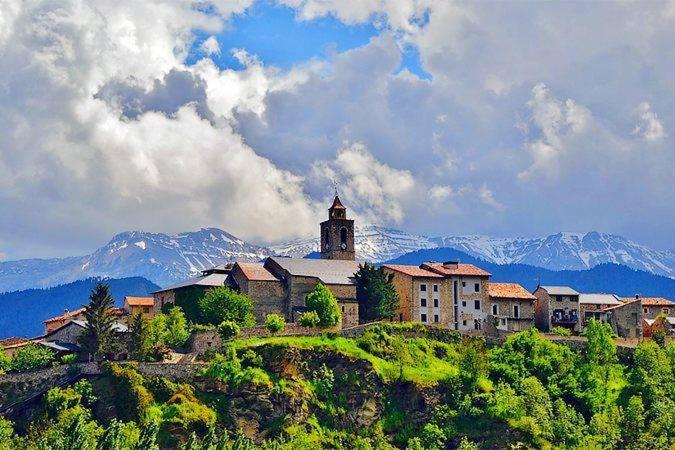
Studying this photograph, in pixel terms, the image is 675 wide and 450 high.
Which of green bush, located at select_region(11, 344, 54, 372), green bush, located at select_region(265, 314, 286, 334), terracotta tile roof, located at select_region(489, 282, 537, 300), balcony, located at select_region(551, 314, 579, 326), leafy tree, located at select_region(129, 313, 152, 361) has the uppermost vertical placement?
terracotta tile roof, located at select_region(489, 282, 537, 300)

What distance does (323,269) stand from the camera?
13775cm

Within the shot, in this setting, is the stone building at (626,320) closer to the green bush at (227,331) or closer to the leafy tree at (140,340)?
the green bush at (227,331)

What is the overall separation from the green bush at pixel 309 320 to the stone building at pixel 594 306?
4394 centimetres

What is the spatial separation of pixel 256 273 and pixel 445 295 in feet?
84.0

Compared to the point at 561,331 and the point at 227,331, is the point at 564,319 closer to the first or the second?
the point at 561,331

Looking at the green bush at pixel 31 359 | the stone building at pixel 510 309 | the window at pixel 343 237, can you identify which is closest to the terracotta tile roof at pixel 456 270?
the stone building at pixel 510 309

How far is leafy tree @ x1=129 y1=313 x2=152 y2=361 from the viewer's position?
111062mm

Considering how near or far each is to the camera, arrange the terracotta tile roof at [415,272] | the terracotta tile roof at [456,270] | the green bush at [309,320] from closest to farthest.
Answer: the green bush at [309,320], the terracotta tile roof at [415,272], the terracotta tile roof at [456,270]

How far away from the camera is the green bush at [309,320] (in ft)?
394

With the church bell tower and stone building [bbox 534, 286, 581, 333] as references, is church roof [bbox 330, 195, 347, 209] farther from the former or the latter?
stone building [bbox 534, 286, 581, 333]

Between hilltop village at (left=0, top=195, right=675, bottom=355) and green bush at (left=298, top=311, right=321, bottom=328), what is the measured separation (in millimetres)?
6831

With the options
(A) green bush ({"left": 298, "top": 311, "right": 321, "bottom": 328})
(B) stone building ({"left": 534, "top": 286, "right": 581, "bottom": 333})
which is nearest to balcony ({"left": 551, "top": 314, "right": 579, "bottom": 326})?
(B) stone building ({"left": 534, "top": 286, "right": 581, "bottom": 333})

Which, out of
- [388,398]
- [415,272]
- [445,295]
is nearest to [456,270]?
[445,295]

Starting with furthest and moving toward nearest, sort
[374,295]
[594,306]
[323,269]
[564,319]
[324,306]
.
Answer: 1. [594,306]
2. [564,319]
3. [323,269]
4. [374,295]
5. [324,306]
